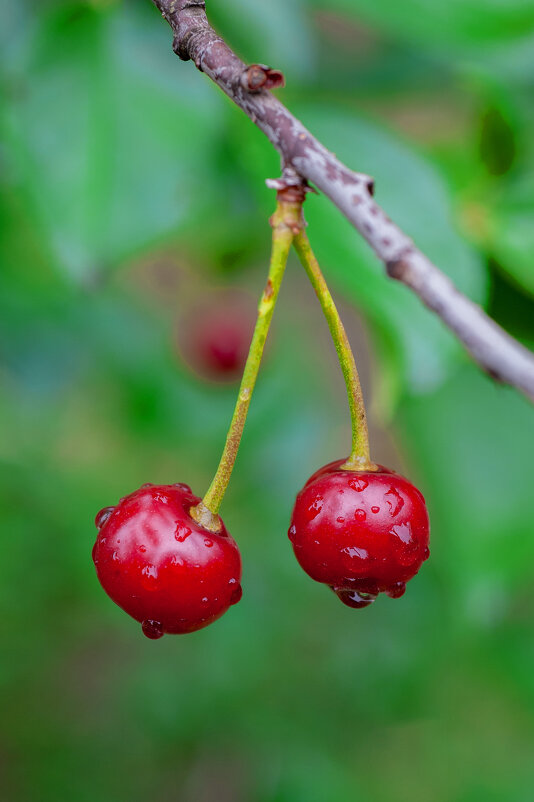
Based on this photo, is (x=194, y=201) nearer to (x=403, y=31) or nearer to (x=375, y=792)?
(x=403, y=31)

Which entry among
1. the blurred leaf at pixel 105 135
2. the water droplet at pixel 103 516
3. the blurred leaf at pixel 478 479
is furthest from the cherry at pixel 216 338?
the water droplet at pixel 103 516

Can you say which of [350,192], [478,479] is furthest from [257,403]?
[350,192]

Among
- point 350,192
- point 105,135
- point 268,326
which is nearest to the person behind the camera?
point 350,192

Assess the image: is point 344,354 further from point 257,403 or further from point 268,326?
point 257,403

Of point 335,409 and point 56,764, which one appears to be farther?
point 335,409

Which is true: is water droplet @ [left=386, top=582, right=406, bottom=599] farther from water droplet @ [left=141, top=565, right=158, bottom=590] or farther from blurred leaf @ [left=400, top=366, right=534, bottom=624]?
blurred leaf @ [left=400, top=366, right=534, bottom=624]

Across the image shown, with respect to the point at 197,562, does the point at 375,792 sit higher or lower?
higher

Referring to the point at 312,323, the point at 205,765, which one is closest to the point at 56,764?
the point at 205,765
